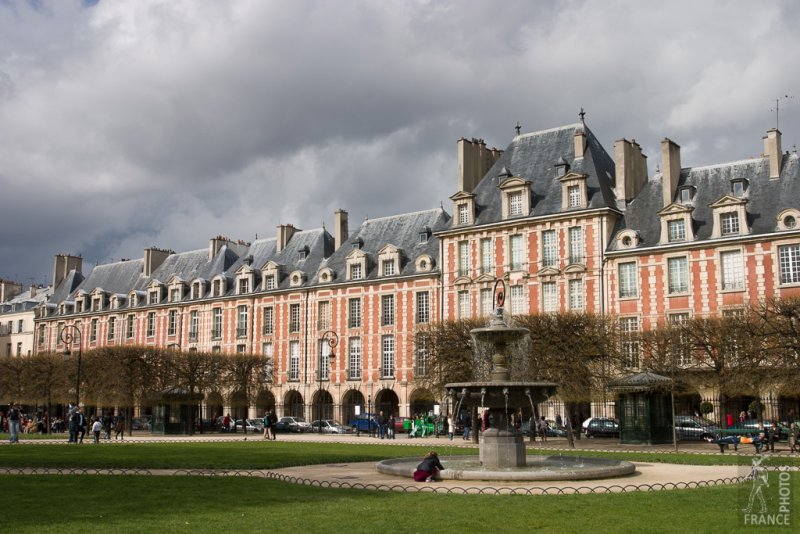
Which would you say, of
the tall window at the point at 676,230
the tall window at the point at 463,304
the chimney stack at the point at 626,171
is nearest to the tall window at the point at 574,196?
the chimney stack at the point at 626,171

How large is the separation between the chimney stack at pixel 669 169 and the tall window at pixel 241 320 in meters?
27.8

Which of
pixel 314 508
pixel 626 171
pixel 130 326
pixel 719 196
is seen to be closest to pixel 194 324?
pixel 130 326

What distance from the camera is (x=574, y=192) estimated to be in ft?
141

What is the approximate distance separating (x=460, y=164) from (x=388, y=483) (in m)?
34.0

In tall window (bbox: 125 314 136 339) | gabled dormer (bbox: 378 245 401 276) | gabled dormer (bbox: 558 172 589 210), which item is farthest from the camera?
tall window (bbox: 125 314 136 339)

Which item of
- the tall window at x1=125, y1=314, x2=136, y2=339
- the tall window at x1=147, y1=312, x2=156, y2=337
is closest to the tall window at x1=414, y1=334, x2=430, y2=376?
the tall window at x1=147, y1=312, x2=156, y2=337

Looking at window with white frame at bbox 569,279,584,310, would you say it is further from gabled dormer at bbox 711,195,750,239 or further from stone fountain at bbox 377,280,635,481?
stone fountain at bbox 377,280,635,481

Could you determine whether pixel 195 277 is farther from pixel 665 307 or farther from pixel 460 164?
pixel 665 307

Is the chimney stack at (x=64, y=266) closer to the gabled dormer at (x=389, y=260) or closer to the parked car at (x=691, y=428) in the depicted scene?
the gabled dormer at (x=389, y=260)

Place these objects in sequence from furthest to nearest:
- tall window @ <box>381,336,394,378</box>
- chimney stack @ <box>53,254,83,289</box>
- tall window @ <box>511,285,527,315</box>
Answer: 1. chimney stack @ <box>53,254,83,289</box>
2. tall window @ <box>381,336,394,378</box>
3. tall window @ <box>511,285,527,315</box>

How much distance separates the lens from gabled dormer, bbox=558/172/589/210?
42.3m

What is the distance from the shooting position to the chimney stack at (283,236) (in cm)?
5962

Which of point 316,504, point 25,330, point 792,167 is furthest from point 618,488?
point 25,330

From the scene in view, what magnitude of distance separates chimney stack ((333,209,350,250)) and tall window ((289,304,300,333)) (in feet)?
14.9
